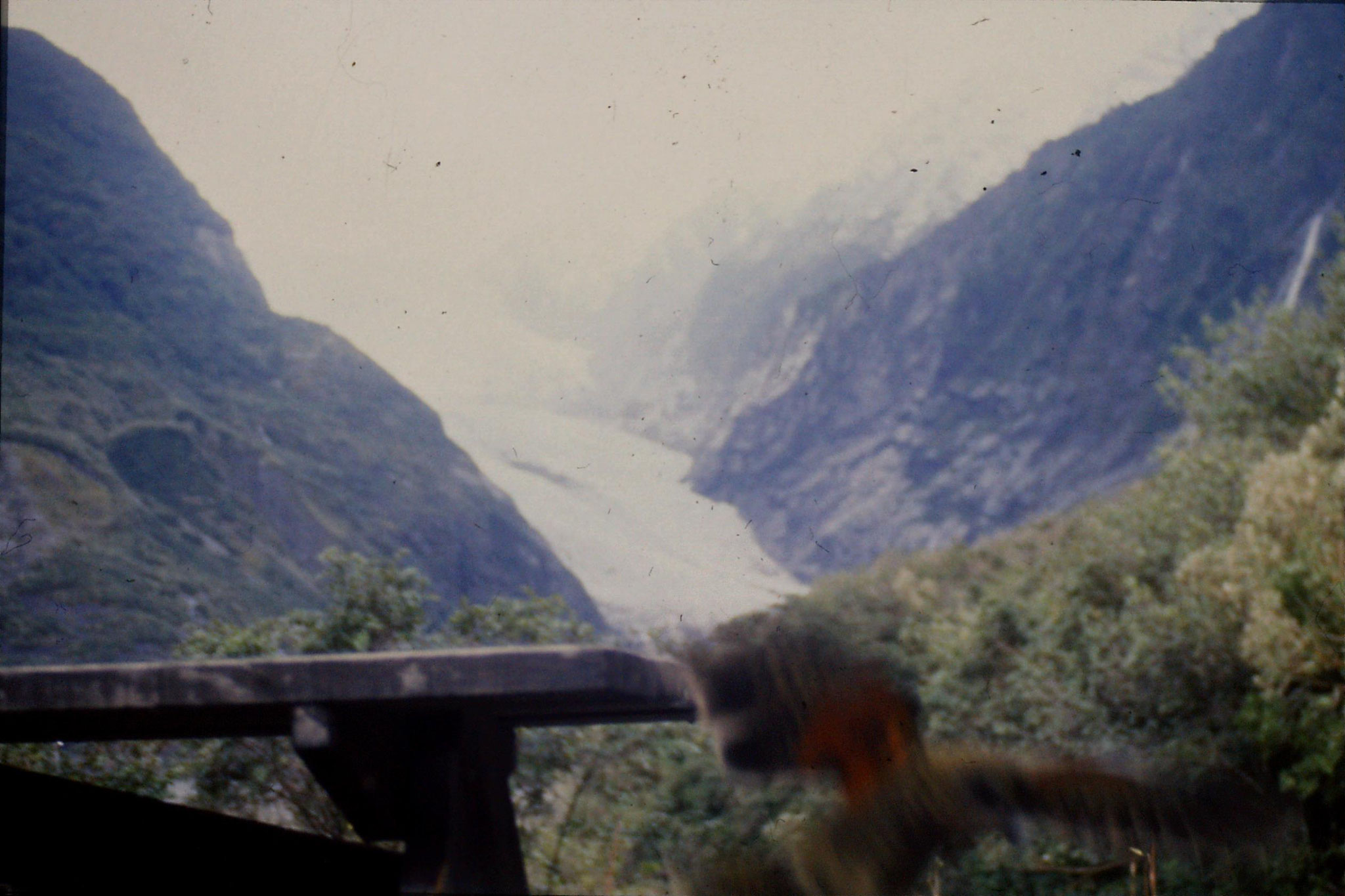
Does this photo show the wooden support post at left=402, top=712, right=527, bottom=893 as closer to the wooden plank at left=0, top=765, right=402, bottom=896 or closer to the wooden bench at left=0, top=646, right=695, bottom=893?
the wooden bench at left=0, top=646, right=695, bottom=893

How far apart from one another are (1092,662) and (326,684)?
49.7 ft

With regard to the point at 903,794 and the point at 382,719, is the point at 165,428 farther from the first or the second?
the point at 382,719

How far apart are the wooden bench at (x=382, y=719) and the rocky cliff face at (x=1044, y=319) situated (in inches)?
2800

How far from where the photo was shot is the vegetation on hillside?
828 cm

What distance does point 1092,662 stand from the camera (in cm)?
1455

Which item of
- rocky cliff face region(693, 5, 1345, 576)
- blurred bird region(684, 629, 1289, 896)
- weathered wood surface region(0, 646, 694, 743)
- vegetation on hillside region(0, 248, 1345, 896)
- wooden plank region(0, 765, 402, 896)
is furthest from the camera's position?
rocky cliff face region(693, 5, 1345, 576)

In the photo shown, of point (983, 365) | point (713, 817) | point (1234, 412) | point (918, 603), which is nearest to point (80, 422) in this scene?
point (918, 603)

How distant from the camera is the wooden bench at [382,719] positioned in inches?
66.3

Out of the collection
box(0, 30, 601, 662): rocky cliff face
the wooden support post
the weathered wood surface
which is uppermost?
box(0, 30, 601, 662): rocky cliff face

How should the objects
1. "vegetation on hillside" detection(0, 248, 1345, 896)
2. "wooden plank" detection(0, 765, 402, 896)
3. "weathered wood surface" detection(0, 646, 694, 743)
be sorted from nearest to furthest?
"weathered wood surface" detection(0, 646, 694, 743), "wooden plank" detection(0, 765, 402, 896), "vegetation on hillside" detection(0, 248, 1345, 896)

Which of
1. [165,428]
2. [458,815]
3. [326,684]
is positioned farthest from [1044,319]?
[326,684]

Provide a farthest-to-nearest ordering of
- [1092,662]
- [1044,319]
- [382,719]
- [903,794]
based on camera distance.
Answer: [1044,319] → [1092,662] → [903,794] → [382,719]

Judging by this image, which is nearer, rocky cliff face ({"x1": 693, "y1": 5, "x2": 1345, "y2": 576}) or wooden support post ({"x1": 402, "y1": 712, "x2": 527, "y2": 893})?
wooden support post ({"x1": 402, "y1": 712, "x2": 527, "y2": 893})

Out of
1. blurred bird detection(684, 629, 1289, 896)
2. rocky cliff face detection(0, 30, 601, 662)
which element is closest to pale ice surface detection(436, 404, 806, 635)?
rocky cliff face detection(0, 30, 601, 662)
